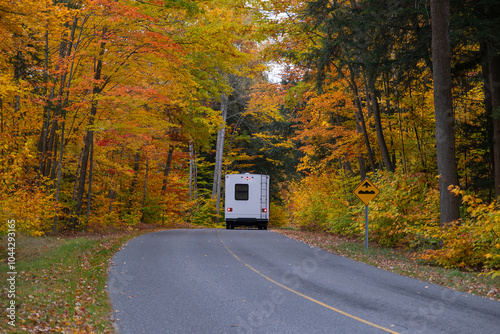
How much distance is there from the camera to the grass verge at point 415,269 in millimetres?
9398

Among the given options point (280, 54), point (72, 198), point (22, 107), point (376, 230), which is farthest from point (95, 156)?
point (376, 230)

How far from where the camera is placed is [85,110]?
19.4 meters

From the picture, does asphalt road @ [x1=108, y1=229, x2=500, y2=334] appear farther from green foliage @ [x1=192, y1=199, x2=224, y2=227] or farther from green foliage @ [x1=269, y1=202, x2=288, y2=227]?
green foliage @ [x1=269, y1=202, x2=288, y2=227]

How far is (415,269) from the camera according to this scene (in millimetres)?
11773

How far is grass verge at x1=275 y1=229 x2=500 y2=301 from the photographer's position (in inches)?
370

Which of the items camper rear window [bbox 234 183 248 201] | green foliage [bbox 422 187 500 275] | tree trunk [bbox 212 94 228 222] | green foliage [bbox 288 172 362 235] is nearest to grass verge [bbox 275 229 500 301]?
green foliage [bbox 422 187 500 275]

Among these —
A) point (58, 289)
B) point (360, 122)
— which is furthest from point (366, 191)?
point (58, 289)

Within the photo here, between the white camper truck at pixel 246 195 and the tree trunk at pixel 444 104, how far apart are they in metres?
13.6

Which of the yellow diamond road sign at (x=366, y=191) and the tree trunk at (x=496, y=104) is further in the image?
the yellow diamond road sign at (x=366, y=191)

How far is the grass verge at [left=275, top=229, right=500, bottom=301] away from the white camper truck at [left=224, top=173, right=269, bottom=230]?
8.44m

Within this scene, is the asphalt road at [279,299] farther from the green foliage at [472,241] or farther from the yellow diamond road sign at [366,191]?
the yellow diamond road sign at [366,191]

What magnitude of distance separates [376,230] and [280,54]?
8.53 metres

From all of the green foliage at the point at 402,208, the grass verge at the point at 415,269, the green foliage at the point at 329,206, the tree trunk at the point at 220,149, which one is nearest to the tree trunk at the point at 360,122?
the green foliage at the point at 329,206

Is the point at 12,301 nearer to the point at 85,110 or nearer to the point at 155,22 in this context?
the point at 155,22
